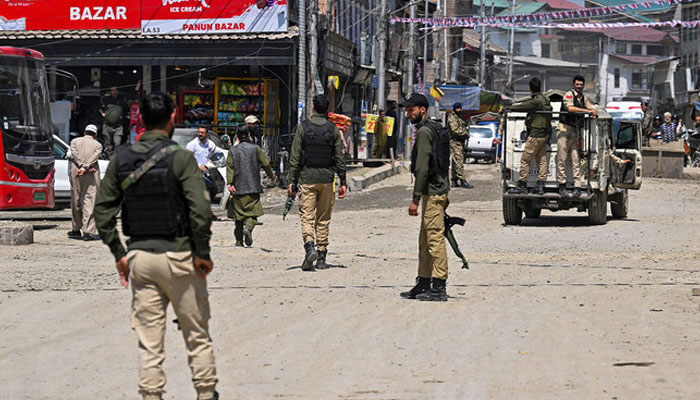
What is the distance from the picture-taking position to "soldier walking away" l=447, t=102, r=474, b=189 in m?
27.4

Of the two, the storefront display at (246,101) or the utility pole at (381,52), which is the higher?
the utility pole at (381,52)

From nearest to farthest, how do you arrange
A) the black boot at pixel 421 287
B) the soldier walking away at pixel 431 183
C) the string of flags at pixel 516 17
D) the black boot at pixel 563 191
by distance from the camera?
the soldier walking away at pixel 431 183
the black boot at pixel 421 287
the black boot at pixel 563 191
the string of flags at pixel 516 17

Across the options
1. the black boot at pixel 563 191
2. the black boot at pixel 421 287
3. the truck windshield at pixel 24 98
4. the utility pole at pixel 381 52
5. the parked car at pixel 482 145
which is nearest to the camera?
the black boot at pixel 421 287

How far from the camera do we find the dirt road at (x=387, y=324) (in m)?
7.26

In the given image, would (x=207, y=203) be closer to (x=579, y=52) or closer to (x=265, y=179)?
(x=265, y=179)

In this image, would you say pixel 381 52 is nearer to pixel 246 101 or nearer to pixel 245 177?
pixel 246 101

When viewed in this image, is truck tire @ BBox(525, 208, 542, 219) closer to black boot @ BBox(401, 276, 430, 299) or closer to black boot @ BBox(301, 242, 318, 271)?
black boot @ BBox(301, 242, 318, 271)

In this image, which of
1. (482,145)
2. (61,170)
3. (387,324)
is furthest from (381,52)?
(387,324)

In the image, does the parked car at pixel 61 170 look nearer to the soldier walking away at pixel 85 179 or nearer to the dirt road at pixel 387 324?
the soldier walking away at pixel 85 179

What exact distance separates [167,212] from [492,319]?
14.7ft

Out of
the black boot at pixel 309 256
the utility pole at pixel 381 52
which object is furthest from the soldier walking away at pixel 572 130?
the utility pole at pixel 381 52

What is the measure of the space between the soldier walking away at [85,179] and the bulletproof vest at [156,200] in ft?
37.6

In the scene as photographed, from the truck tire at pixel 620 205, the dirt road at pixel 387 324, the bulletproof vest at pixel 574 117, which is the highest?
the bulletproof vest at pixel 574 117

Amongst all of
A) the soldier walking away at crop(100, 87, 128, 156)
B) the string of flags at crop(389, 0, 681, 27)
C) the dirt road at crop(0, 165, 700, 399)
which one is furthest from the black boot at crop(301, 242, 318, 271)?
the string of flags at crop(389, 0, 681, 27)
